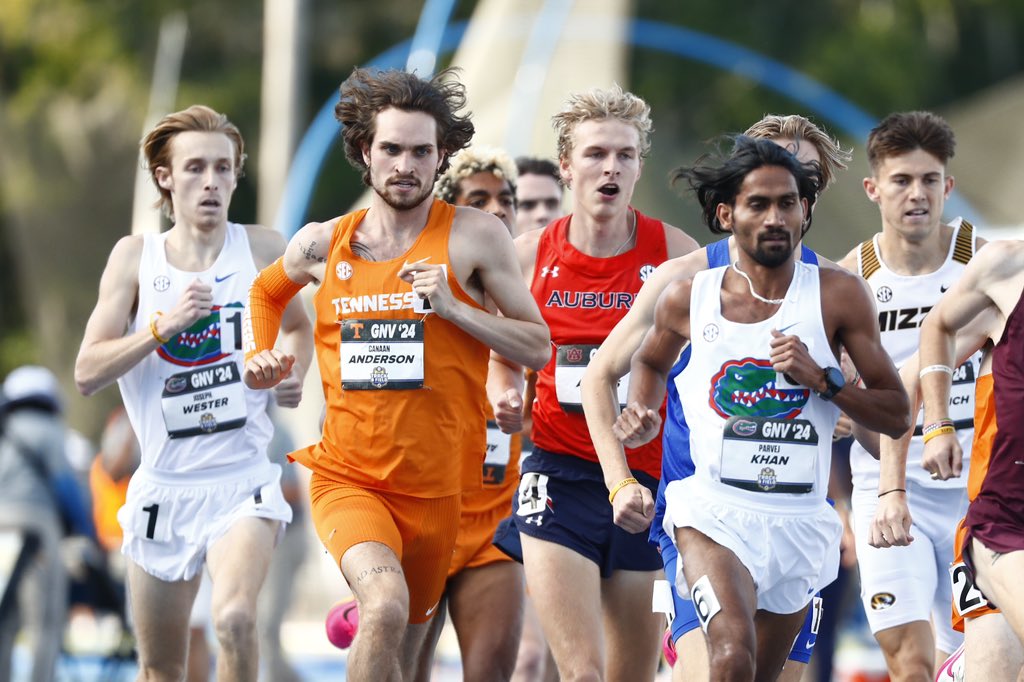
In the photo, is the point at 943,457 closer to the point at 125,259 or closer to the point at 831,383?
the point at 831,383

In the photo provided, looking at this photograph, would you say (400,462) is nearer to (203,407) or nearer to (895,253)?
(203,407)

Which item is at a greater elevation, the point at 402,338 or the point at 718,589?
the point at 402,338

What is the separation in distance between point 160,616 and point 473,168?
2379mm

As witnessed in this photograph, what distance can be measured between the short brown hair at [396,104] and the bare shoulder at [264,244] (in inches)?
41.2

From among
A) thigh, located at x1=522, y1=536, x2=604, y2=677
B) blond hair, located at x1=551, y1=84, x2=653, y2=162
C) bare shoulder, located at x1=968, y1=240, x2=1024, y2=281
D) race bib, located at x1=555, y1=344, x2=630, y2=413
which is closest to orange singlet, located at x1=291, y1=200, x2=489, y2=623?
thigh, located at x1=522, y1=536, x2=604, y2=677

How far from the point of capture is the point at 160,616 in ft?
24.1

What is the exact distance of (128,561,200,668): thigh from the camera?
7.31 m

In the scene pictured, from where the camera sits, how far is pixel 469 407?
6.63m

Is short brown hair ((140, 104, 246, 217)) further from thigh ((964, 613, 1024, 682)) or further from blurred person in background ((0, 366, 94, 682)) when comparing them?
thigh ((964, 613, 1024, 682))

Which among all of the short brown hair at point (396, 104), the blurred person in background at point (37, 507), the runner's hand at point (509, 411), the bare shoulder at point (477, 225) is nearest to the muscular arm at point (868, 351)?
the bare shoulder at point (477, 225)

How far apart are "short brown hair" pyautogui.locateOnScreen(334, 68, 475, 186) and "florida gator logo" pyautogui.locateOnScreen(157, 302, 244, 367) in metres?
1.09

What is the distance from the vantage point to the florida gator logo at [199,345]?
295 inches

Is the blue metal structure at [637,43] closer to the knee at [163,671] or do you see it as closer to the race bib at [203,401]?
the race bib at [203,401]

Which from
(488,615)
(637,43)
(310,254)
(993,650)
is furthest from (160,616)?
(637,43)
